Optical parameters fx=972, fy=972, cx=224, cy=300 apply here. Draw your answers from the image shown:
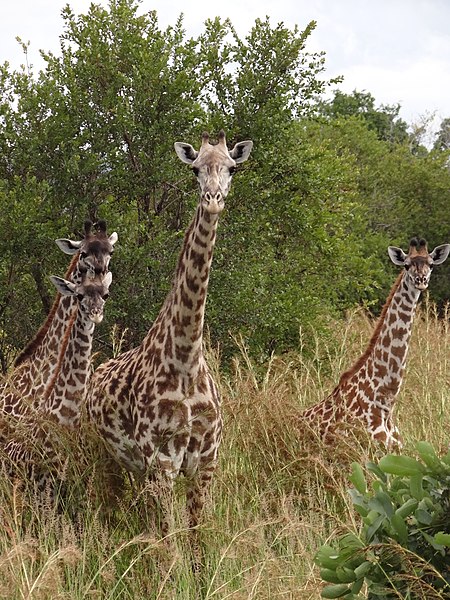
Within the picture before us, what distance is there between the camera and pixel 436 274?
20.4m

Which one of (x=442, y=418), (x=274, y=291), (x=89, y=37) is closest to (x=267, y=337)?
(x=274, y=291)

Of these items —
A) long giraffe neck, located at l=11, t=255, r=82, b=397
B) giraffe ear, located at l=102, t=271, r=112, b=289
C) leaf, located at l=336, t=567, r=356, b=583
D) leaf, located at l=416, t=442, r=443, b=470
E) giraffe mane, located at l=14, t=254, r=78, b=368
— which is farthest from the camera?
giraffe mane, located at l=14, t=254, r=78, b=368

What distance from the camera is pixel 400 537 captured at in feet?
10.9

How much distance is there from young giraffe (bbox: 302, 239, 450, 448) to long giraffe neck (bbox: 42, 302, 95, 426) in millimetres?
1729

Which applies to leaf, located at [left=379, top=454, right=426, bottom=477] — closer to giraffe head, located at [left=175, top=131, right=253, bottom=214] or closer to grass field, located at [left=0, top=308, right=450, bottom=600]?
grass field, located at [left=0, top=308, right=450, bottom=600]

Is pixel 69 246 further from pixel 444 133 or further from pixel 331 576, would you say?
pixel 444 133

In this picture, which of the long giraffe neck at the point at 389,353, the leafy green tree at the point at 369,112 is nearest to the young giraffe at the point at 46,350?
the long giraffe neck at the point at 389,353

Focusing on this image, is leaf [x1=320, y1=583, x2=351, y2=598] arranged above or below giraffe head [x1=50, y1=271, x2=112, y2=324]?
below

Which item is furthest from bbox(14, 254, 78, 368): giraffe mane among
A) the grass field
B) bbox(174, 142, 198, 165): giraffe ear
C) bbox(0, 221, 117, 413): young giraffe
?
bbox(174, 142, 198, 165): giraffe ear

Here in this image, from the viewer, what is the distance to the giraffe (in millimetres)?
6039

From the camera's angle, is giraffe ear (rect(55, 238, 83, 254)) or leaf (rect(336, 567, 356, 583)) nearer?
leaf (rect(336, 567, 356, 583))

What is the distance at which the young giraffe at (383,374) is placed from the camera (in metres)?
6.82

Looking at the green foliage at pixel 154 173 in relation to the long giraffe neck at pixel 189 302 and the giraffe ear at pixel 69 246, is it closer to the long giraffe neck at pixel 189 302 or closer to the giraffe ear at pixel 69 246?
the giraffe ear at pixel 69 246

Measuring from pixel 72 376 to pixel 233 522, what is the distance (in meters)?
1.39
